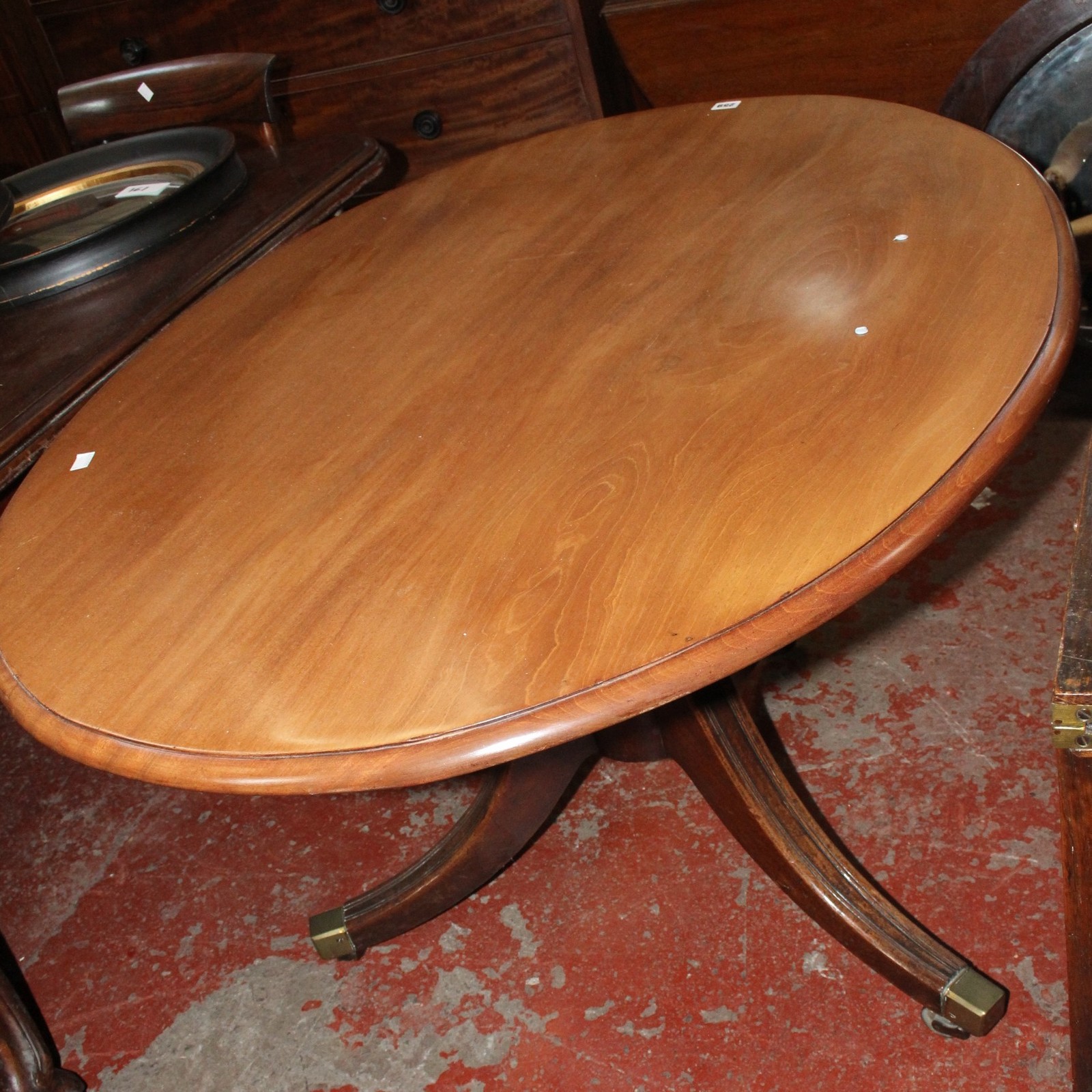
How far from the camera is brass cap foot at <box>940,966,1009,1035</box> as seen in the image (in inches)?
54.8

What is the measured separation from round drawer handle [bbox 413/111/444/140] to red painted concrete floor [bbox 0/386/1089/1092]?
1663 mm

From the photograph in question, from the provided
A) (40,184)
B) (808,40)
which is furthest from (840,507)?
(808,40)

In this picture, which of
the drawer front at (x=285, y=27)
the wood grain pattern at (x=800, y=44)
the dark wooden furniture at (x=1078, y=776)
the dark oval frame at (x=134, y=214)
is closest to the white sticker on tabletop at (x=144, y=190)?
the dark oval frame at (x=134, y=214)

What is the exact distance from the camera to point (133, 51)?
9.78ft

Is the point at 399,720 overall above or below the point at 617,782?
above

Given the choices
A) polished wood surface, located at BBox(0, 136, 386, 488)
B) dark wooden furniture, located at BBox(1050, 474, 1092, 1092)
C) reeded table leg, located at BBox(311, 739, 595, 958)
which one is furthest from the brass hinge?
polished wood surface, located at BBox(0, 136, 386, 488)

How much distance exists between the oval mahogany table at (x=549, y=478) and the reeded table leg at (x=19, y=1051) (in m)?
0.47

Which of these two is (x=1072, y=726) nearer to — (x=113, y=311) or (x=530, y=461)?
(x=530, y=461)

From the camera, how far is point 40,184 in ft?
7.08

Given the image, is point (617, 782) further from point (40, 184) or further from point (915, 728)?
point (40, 184)

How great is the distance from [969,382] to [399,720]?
0.62 metres

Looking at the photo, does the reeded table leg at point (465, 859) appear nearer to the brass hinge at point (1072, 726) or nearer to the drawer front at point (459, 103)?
the brass hinge at point (1072, 726)

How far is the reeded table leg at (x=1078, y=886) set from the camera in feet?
3.29

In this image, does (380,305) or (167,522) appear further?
(380,305)
